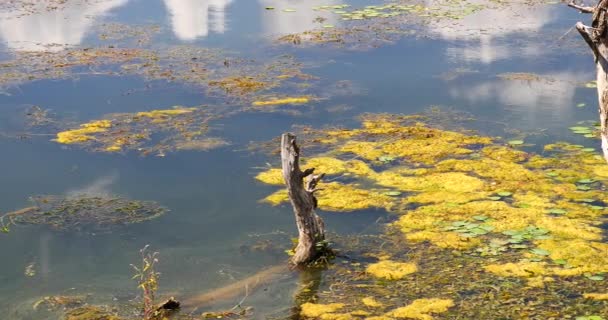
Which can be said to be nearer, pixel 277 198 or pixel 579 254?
pixel 579 254

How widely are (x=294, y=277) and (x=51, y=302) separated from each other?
2280 millimetres

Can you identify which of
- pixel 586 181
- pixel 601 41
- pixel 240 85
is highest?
pixel 601 41

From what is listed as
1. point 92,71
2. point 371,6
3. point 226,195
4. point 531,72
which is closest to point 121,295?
point 226,195

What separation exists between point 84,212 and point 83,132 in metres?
3.21

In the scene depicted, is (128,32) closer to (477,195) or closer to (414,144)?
(414,144)

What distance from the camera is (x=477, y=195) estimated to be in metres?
9.96

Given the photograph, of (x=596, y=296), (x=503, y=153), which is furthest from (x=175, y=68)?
(x=596, y=296)

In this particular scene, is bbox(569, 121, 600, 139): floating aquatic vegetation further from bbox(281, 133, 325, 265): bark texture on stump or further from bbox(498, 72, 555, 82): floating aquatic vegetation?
bbox(281, 133, 325, 265): bark texture on stump

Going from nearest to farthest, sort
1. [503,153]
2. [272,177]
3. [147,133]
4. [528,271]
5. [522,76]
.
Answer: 1. [528,271]
2. [272,177]
3. [503,153]
4. [147,133]
5. [522,76]

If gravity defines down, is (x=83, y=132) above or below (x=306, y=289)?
above

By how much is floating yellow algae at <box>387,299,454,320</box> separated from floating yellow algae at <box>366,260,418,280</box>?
0.61 meters

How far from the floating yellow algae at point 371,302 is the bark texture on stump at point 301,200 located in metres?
0.99

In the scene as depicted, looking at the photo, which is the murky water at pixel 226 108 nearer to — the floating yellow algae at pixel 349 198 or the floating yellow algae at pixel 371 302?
the floating yellow algae at pixel 349 198

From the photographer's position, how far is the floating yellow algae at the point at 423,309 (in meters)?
7.02
